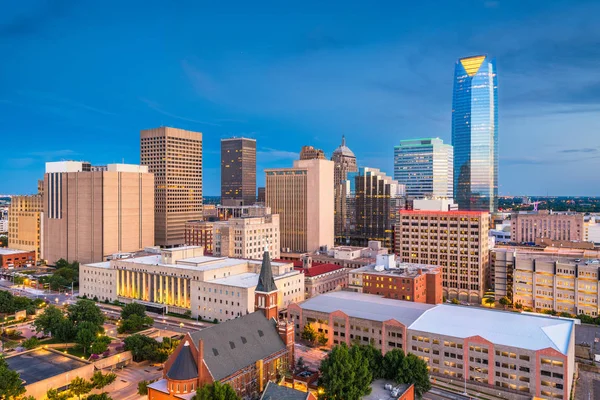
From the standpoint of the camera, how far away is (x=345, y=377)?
238ft

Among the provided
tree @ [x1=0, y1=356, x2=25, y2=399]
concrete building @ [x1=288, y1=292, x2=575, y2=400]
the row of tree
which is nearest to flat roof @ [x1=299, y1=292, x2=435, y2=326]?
concrete building @ [x1=288, y1=292, x2=575, y2=400]

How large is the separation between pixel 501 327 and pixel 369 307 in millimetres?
30975

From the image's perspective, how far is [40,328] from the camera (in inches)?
4200

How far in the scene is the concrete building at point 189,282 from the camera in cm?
12731

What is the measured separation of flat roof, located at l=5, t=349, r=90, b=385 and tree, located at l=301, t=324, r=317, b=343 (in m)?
47.6

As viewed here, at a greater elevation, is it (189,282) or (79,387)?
(189,282)

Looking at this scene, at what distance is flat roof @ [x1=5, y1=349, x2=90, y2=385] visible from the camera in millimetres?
79250

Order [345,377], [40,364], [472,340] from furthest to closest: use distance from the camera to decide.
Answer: [472,340] < [40,364] < [345,377]

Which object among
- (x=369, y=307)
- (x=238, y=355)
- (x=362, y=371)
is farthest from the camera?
(x=369, y=307)

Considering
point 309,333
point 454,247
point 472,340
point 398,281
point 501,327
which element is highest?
point 454,247

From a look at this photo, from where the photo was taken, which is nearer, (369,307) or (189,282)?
(369,307)

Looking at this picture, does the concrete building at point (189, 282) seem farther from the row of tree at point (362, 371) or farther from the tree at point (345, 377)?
the tree at point (345, 377)

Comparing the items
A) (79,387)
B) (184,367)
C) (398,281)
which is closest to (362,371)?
(184,367)

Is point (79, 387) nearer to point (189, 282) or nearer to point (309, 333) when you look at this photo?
point (309, 333)
